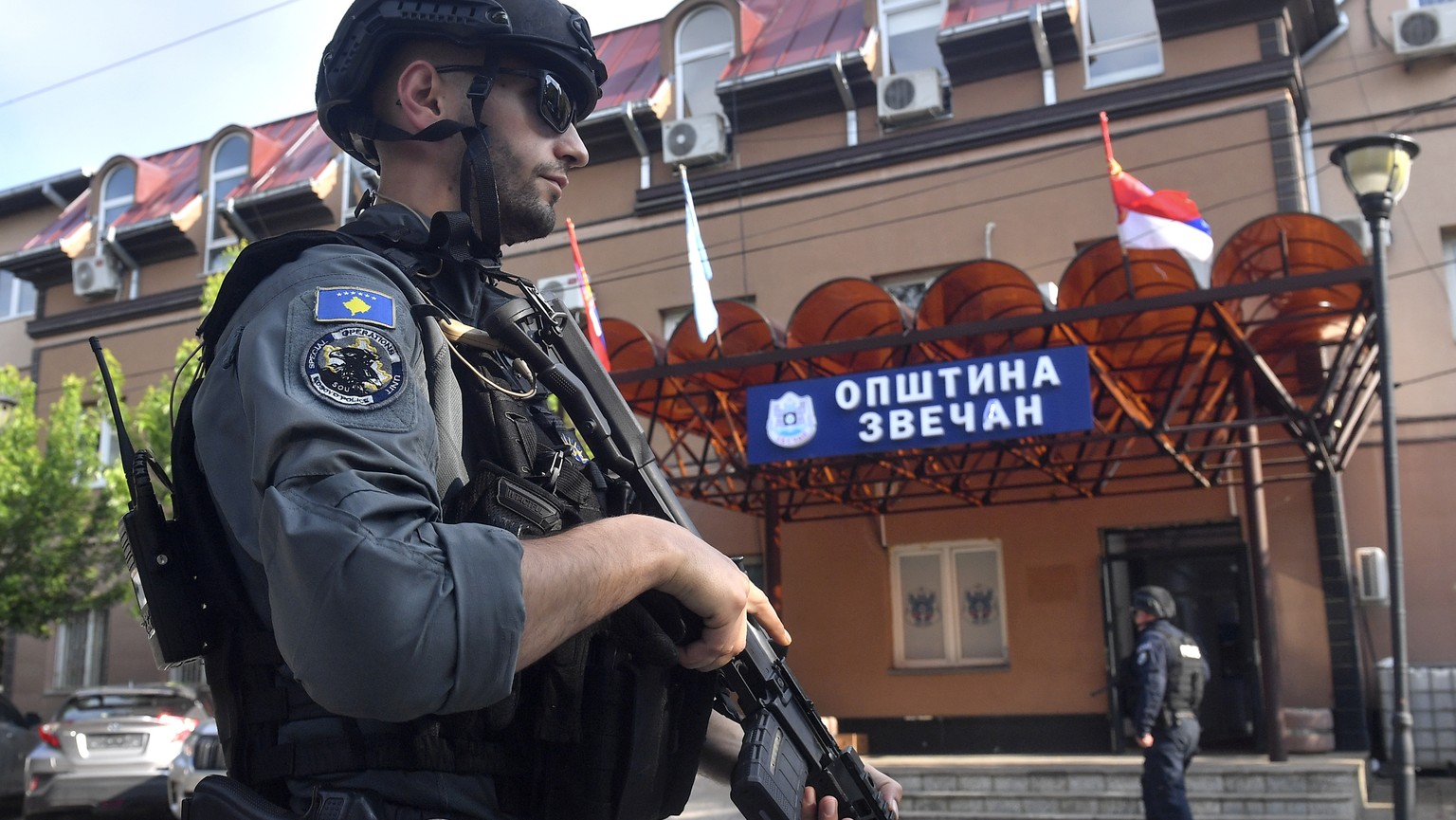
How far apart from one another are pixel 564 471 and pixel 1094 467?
13.0 metres

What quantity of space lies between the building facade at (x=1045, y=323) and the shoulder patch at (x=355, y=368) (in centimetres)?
997

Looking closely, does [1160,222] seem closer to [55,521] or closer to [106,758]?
Answer: [106,758]

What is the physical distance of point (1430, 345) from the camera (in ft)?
43.8

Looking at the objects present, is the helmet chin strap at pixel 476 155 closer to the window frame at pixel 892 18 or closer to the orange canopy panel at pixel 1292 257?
the orange canopy panel at pixel 1292 257

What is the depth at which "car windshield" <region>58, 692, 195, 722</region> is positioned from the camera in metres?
11.8

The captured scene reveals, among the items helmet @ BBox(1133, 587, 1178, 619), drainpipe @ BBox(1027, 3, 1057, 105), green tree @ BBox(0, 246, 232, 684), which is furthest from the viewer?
green tree @ BBox(0, 246, 232, 684)

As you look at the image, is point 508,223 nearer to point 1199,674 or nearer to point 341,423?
point 341,423

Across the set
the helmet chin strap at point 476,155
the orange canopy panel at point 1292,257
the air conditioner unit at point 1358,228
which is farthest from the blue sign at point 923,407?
the helmet chin strap at point 476,155

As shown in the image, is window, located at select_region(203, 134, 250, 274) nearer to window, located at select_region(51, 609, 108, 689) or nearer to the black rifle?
window, located at select_region(51, 609, 108, 689)

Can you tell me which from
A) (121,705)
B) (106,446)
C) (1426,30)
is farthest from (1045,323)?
(106,446)

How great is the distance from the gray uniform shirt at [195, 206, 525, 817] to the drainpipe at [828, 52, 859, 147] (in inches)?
583

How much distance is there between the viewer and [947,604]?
14.8 metres

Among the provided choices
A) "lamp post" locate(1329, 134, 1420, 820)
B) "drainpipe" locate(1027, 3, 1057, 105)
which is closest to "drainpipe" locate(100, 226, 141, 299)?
"drainpipe" locate(1027, 3, 1057, 105)

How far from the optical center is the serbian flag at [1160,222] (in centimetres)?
1043
